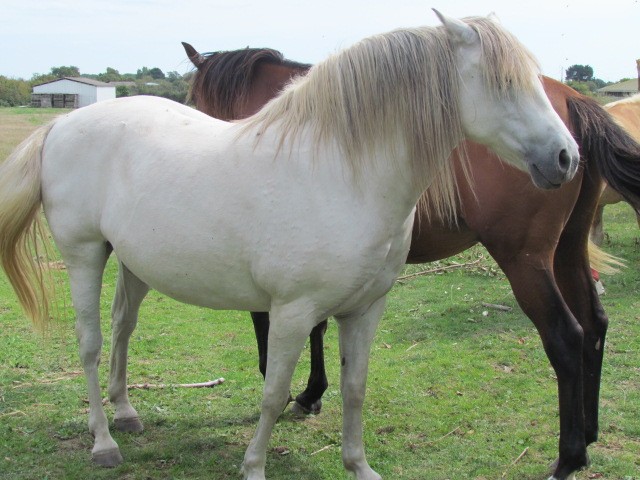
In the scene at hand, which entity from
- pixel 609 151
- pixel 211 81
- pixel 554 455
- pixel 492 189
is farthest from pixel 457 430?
pixel 211 81

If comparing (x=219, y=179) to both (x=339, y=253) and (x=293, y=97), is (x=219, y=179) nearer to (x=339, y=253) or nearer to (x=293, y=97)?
(x=293, y=97)

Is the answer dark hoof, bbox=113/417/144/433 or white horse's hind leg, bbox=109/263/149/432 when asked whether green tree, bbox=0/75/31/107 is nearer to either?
white horse's hind leg, bbox=109/263/149/432

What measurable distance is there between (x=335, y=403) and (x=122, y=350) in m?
1.35

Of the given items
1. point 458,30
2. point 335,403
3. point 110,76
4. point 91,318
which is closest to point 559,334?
point 458,30

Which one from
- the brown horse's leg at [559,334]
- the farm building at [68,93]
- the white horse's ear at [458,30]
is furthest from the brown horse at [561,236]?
the farm building at [68,93]

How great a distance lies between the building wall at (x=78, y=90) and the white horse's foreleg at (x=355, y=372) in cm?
4454

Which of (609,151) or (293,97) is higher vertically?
(293,97)

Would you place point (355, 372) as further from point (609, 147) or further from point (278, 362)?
point (609, 147)

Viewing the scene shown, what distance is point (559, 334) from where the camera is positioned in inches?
124

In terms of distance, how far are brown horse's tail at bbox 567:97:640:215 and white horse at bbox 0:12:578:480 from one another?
951 millimetres

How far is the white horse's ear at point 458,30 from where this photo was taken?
2410mm

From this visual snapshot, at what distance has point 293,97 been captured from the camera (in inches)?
110

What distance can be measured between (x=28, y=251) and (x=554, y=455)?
298 cm

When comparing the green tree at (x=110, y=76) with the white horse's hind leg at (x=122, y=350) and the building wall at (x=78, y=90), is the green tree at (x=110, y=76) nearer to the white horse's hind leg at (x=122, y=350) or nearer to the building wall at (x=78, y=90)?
the building wall at (x=78, y=90)
